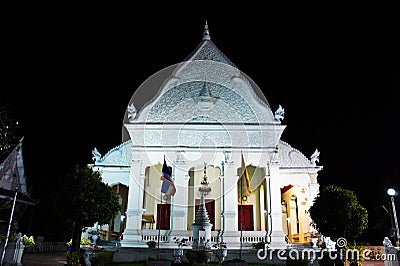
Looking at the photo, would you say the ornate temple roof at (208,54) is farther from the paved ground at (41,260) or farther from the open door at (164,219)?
the paved ground at (41,260)

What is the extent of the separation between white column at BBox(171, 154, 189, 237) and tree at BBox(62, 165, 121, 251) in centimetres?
590

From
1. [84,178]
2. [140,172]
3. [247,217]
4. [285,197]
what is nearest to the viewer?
[84,178]

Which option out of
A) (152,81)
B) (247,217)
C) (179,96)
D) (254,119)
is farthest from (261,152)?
(152,81)

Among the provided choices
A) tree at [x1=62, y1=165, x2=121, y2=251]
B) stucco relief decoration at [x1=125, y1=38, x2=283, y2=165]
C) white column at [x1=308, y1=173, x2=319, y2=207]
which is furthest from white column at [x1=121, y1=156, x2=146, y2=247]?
white column at [x1=308, y1=173, x2=319, y2=207]

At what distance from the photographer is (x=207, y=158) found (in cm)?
2119

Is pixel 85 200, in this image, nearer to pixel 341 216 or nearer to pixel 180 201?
pixel 180 201

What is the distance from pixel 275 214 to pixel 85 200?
11.1 meters

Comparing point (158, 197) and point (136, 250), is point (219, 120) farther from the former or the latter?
point (136, 250)

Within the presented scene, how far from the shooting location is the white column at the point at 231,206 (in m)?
19.1

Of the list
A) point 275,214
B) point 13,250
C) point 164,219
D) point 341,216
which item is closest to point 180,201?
point 164,219

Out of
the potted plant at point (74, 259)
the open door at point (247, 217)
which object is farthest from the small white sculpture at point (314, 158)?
the potted plant at point (74, 259)

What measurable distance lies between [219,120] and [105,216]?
9.99m

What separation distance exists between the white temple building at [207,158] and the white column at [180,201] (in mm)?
56

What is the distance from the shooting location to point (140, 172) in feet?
68.6
